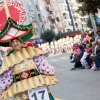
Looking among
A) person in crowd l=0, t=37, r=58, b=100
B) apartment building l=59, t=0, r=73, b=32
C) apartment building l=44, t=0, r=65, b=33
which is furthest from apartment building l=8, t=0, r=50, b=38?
person in crowd l=0, t=37, r=58, b=100

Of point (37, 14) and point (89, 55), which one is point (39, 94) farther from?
point (37, 14)

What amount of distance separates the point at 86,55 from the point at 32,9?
5346 cm

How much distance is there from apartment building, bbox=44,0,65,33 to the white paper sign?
7026 centimetres

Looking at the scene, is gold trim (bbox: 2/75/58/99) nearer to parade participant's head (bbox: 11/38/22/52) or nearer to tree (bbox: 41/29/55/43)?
parade participant's head (bbox: 11/38/22/52)

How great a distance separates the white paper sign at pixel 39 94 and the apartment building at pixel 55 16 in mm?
70262

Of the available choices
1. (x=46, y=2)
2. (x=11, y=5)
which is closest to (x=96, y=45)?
(x=11, y=5)

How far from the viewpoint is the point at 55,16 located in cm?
7825

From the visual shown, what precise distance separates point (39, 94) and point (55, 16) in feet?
241

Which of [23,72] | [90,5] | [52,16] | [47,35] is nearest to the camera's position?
[23,72]

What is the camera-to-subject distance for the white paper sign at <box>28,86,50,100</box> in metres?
5.10

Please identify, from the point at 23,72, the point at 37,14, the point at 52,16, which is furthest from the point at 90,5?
the point at 52,16

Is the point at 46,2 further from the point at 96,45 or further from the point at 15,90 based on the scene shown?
the point at 15,90

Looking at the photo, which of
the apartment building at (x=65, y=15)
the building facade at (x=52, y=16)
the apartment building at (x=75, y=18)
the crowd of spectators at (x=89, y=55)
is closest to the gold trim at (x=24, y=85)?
the crowd of spectators at (x=89, y=55)

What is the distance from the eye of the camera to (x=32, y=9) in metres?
68.4
